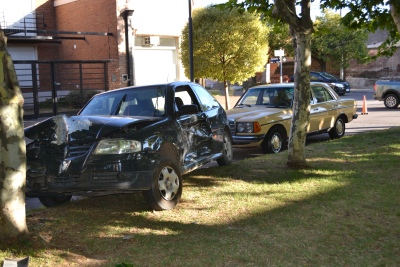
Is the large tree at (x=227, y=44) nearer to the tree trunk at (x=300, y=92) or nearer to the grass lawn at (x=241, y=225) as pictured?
the tree trunk at (x=300, y=92)

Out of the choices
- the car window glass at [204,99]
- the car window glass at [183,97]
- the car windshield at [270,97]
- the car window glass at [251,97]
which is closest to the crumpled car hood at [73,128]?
the car window glass at [183,97]

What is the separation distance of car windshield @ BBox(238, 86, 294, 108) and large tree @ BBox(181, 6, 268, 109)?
6859mm

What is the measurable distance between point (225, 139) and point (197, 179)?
1043 mm

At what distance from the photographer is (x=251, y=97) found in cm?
1298

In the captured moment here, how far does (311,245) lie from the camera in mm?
5164

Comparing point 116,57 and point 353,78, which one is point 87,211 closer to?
point 116,57

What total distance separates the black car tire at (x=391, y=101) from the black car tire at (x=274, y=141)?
42.6ft

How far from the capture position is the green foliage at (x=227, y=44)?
1950cm

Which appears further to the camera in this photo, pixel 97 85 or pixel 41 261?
pixel 97 85

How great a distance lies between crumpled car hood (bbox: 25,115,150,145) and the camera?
20.3 feet

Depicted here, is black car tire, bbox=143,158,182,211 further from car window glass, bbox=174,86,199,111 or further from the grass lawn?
car window glass, bbox=174,86,199,111

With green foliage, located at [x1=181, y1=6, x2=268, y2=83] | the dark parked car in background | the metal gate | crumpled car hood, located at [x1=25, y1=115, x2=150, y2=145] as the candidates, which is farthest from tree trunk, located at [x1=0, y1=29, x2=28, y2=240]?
the dark parked car in background

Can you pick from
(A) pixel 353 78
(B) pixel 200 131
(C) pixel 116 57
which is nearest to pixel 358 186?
(B) pixel 200 131

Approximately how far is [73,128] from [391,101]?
19682 mm
